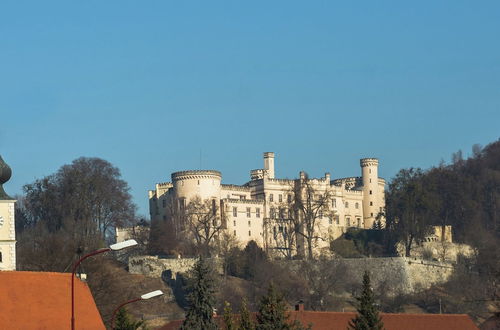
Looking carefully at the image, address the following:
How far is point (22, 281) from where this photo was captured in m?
51.2

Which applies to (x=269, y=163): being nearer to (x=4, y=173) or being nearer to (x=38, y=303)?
(x=4, y=173)

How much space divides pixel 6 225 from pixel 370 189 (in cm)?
7878

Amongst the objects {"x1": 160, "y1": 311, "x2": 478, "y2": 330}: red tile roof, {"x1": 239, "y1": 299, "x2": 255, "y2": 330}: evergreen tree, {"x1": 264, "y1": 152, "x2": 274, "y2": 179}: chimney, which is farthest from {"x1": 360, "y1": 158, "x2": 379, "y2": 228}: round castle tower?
{"x1": 239, "y1": 299, "x2": 255, "y2": 330}: evergreen tree

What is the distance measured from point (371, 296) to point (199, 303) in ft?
29.7

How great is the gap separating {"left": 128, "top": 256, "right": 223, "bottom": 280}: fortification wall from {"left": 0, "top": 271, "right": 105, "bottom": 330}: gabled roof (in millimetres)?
55592

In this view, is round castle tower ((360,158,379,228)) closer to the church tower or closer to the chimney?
the chimney

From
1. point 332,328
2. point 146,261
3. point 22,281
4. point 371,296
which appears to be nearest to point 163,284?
point 146,261

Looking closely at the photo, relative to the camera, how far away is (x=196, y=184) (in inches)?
5022

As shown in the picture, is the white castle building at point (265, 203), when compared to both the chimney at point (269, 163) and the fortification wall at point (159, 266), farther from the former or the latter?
the fortification wall at point (159, 266)

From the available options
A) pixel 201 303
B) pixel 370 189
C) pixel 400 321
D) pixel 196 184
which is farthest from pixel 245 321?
pixel 370 189

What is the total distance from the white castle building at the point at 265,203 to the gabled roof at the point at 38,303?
238ft

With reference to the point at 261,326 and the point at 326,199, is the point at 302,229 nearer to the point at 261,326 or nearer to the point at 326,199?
the point at 326,199

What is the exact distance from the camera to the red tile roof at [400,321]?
2881 inches

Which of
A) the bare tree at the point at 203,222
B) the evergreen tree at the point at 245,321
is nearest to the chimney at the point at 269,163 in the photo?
the bare tree at the point at 203,222
